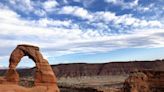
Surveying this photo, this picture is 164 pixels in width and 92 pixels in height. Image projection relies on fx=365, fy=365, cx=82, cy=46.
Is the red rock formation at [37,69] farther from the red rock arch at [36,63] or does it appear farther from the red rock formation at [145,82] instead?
the red rock formation at [145,82]

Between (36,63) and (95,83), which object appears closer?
(36,63)

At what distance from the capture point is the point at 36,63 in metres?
39.7

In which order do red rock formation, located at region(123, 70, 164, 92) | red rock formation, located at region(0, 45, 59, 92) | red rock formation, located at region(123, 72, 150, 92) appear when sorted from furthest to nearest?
1. red rock formation, located at region(123, 72, 150, 92)
2. red rock formation, located at region(123, 70, 164, 92)
3. red rock formation, located at region(0, 45, 59, 92)

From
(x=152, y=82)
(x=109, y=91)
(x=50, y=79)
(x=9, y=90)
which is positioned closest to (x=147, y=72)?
(x=152, y=82)

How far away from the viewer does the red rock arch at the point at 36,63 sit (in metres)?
38.6

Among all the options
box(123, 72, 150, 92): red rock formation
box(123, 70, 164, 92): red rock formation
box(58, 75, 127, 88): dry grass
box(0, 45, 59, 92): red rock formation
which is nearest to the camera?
box(0, 45, 59, 92): red rock formation

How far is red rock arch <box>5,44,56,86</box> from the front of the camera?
3862 centimetres

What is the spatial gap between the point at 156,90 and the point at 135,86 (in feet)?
11.1

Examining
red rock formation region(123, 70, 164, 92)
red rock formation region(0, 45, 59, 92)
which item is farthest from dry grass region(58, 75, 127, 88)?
red rock formation region(0, 45, 59, 92)

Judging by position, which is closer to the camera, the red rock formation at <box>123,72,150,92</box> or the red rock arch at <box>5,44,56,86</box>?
the red rock arch at <box>5,44,56,86</box>

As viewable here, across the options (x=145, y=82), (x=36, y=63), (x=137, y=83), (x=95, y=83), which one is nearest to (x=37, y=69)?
(x=36, y=63)

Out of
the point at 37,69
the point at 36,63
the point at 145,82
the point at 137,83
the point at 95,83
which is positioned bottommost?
the point at 137,83

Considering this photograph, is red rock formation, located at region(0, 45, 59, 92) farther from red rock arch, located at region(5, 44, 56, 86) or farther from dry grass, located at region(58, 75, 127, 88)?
dry grass, located at region(58, 75, 127, 88)

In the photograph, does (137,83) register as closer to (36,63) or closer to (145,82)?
(145,82)
